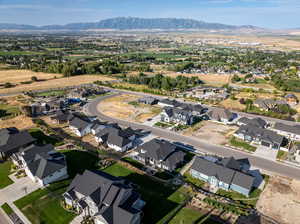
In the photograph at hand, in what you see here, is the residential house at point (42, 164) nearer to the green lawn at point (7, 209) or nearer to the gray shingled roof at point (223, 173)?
the green lawn at point (7, 209)

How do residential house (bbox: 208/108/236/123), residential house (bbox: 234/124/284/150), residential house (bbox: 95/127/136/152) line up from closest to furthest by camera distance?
residential house (bbox: 95/127/136/152)
residential house (bbox: 234/124/284/150)
residential house (bbox: 208/108/236/123)

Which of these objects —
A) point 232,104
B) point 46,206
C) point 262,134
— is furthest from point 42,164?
point 232,104

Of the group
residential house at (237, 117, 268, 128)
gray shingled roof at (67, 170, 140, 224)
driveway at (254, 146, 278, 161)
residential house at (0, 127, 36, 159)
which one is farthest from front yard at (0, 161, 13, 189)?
residential house at (237, 117, 268, 128)

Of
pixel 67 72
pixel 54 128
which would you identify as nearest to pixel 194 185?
pixel 54 128

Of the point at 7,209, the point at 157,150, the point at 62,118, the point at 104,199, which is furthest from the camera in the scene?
the point at 62,118

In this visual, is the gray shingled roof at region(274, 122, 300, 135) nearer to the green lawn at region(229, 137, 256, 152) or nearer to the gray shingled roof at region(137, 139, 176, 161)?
the green lawn at region(229, 137, 256, 152)

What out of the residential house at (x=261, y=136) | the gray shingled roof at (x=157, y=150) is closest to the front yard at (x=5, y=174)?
the gray shingled roof at (x=157, y=150)

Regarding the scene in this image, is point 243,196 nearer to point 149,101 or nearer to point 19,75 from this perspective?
point 149,101
